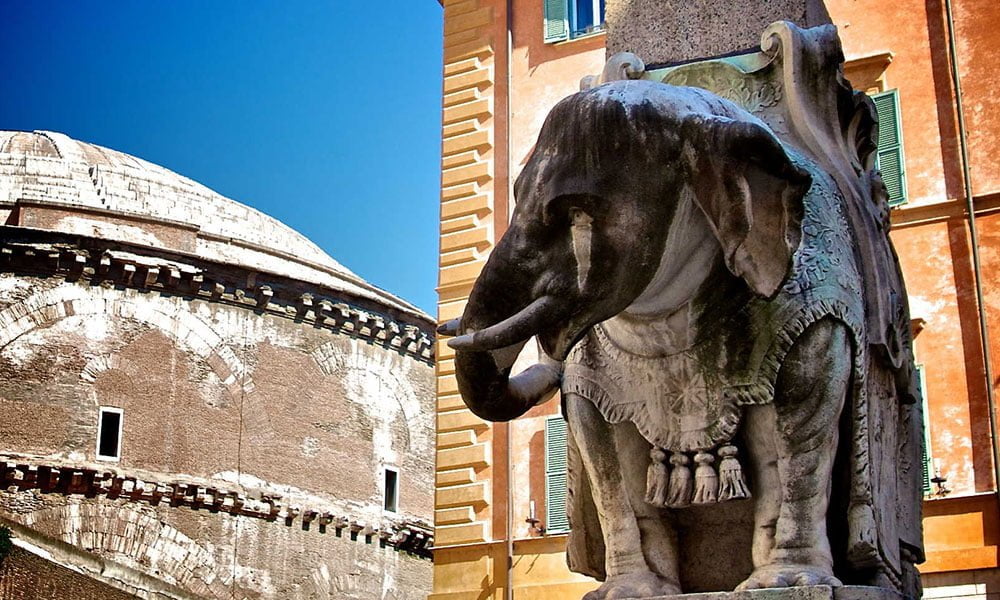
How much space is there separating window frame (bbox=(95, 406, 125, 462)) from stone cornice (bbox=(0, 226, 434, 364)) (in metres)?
2.40

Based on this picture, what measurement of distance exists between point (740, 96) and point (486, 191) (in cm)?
1508

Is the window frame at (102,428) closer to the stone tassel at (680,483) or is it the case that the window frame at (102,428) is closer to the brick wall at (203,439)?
the brick wall at (203,439)

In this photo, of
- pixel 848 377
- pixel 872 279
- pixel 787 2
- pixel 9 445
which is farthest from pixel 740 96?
pixel 9 445

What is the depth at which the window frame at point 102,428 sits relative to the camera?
2792 cm

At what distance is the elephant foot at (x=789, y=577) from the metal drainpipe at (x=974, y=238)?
12373 mm

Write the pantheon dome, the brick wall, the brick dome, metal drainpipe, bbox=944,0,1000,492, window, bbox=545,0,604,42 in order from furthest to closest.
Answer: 1. the brick dome
2. the pantheon dome
3. the brick wall
4. window, bbox=545,0,604,42
5. metal drainpipe, bbox=944,0,1000,492

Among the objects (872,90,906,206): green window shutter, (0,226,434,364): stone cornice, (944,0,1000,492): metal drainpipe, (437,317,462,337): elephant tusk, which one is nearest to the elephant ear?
(437,317,462,337): elephant tusk

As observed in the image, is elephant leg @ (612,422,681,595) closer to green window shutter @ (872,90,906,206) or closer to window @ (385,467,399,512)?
green window shutter @ (872,90,906,206)

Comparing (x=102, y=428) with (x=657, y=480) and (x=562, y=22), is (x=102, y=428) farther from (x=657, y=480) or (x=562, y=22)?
(x=657, y=480)

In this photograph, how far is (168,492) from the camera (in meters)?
27.8

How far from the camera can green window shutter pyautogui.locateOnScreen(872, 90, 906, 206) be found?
655 inches

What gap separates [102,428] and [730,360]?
84.5 feet

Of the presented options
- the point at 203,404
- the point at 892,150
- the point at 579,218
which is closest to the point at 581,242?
the point at 579,218

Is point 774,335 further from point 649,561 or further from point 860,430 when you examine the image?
point 649,561
